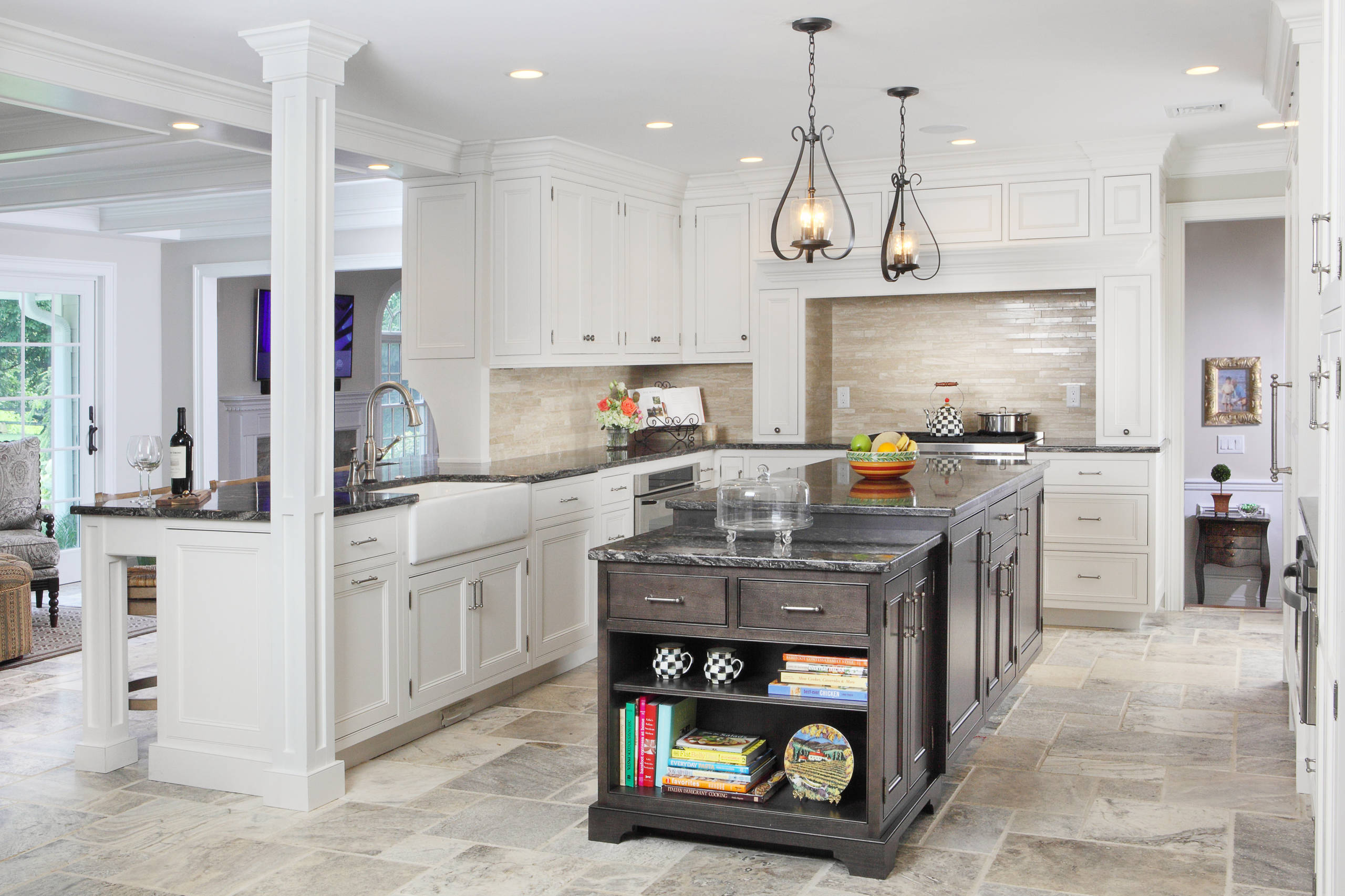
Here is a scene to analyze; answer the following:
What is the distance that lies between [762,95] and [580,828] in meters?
2.94

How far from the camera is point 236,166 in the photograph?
5.81 m

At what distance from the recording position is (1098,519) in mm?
5902

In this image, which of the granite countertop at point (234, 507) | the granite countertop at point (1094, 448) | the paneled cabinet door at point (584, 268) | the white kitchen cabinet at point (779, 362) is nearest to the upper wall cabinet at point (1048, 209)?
the granite countertop at point (1094, 448)

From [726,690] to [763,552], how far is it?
1.25 feet

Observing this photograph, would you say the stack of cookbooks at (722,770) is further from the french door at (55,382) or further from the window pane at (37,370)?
the window pane at (37,370)

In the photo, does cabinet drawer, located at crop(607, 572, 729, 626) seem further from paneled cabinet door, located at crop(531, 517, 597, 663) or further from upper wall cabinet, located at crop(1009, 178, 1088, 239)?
upper wall cabinet, located at crop(1009, 178, 1088, 239)

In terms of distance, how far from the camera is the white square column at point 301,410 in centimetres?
354

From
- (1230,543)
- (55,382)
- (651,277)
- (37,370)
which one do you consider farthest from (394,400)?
(1230,543)

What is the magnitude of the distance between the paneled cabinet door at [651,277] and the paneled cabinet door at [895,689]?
3351 millimetres

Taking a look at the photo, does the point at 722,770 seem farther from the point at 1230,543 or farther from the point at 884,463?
the point at 1230,543

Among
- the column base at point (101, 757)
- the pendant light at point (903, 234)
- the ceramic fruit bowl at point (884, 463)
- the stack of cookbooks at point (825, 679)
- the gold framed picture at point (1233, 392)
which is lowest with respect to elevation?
the column base at point (101, 757)

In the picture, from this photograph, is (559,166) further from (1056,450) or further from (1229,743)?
(1229,743)

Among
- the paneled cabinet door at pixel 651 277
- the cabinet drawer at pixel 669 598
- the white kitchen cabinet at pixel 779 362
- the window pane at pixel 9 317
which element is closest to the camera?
the cabinet drawer at pixel 669 598

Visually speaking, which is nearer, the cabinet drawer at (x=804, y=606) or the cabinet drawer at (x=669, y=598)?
the cabinet drawer at (x=804, y=606)
